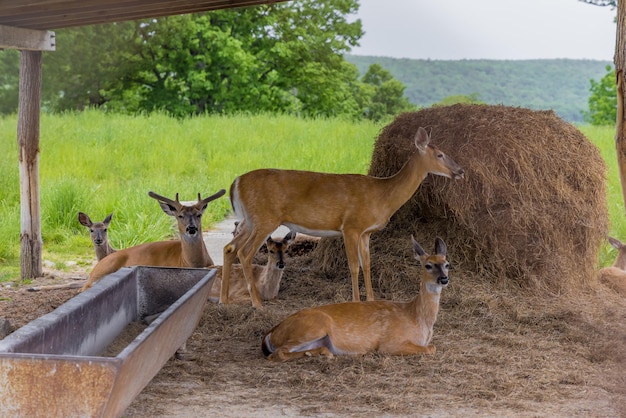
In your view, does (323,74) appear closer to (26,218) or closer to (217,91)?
(217,91)

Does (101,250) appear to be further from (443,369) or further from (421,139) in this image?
(443,369)

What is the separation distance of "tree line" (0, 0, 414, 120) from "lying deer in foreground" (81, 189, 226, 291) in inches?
707

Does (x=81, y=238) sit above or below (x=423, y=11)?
below

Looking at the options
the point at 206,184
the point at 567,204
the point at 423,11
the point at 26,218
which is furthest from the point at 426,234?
the point at 423,11

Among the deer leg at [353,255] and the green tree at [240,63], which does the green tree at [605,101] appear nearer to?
the green tree at [240,63]

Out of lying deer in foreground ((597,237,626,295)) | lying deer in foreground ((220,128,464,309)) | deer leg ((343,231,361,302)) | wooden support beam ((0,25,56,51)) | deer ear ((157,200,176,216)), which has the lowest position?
lying deer in foreground ((597,237,626,295))

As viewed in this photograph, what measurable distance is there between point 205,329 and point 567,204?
3599mm

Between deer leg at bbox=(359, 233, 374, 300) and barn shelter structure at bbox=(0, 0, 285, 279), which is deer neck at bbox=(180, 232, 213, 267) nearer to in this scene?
deer leg at bbox=(359, 233, 374, 300)

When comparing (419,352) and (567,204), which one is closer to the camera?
(419,352)

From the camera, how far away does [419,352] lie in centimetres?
641

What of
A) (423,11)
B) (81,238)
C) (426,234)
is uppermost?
(423,11)

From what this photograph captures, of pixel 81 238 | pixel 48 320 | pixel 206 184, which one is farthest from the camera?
pixel 206 184

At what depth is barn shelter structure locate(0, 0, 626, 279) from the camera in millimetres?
8188

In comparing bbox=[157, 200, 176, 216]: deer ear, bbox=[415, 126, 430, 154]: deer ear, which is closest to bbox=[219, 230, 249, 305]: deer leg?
bbox=[157, 200, 176, 216]: deer ear
